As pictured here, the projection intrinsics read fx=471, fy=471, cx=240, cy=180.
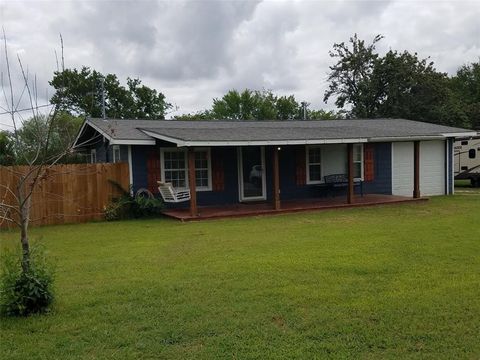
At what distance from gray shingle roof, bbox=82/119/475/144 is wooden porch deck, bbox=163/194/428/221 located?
1913 mm

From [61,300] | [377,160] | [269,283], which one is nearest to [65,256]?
[61,300]

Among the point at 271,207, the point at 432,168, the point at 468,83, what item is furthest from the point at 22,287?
the point at 468,83

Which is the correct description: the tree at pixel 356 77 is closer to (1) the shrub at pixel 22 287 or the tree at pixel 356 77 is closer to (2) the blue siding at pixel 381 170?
(2) the blue siding at pixel 381 170

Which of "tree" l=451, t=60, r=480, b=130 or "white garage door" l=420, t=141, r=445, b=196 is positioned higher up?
"tree" l=451, t=60, r=480, b=130

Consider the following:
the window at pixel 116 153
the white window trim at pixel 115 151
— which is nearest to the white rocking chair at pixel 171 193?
the white window trim at pixel 115 151

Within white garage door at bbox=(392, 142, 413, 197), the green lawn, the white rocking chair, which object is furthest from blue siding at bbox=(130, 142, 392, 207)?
the green lawn

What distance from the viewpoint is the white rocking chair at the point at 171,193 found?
12.6 m

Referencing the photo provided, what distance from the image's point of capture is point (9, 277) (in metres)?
4.30

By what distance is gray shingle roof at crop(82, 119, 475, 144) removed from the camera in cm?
1265

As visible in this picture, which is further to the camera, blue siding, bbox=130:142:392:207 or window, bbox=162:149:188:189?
window, bbox=162:149:188:189

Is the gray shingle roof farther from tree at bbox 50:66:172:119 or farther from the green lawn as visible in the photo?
tree at bbox 50:66:172:119

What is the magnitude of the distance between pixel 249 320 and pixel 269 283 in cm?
116

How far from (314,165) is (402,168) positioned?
11.8ft

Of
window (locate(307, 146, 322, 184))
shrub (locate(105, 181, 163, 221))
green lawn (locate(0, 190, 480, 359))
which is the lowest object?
green lawn (locate(0, 190, 480, 359))
